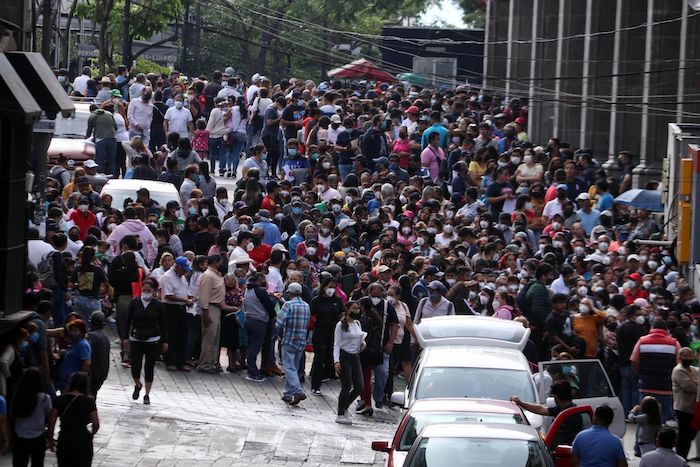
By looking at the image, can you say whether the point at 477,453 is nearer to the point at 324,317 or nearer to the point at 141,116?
the point at 324,317

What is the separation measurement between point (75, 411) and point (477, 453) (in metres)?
3.98

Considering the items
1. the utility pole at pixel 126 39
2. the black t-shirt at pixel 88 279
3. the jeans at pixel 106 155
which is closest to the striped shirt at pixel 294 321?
the black t-shirt at pixel 88 279

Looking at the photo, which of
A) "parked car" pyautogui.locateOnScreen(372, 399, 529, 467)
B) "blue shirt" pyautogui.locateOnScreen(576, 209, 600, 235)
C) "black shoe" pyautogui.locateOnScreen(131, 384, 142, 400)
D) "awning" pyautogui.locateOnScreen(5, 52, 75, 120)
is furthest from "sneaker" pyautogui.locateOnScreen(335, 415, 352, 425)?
"blue shirt" pyautogui.locateOnScreen(576, 209, 600, 235)

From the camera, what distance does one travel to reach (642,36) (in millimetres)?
44719

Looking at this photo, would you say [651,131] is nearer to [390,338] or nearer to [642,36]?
[642,36]

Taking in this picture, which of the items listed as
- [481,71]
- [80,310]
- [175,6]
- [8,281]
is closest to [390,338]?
[80,310]

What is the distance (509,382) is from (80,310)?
639 cm

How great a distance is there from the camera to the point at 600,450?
48.9 ft

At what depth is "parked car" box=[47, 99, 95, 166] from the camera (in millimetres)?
32344

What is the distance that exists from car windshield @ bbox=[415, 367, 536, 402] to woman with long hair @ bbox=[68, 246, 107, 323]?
212 inches

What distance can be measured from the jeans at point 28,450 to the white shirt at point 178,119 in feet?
61.8

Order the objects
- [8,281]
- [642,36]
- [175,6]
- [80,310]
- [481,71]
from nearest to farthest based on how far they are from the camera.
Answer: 1. [8,281]
2. [80,310]
3. [642,36]
4. [175,6]
5. [481,71]

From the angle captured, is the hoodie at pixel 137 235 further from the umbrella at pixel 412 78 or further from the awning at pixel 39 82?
the umbrella at pixel 412 78

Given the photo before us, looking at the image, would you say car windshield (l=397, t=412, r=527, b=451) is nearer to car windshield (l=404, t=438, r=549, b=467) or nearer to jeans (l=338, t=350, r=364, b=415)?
car windshield (l=404, t=438, r=549, b=467)
